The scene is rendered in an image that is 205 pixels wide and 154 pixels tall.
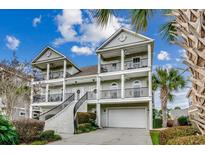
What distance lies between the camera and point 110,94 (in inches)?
441

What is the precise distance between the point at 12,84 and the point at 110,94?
571 centimetres

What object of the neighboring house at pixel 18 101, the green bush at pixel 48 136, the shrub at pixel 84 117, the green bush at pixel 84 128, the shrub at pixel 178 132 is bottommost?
the green bush at pixel 84 128

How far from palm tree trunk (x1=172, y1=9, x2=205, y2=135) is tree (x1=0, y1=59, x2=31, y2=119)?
455cm

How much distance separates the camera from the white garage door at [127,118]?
9.42m

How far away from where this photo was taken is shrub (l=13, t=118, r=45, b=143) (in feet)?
18.8

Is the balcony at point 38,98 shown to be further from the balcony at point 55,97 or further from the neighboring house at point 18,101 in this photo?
the neighboring house at point 18,101

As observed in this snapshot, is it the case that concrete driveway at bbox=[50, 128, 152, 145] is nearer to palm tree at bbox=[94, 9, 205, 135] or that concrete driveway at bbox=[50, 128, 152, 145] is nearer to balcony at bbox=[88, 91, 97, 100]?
palm tree at bbox=[94, 9, 205, 135]

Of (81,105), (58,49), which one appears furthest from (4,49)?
(81,105)

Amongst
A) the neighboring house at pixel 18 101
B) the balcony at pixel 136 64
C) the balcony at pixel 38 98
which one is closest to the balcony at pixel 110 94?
the balcony at pixel 136 64

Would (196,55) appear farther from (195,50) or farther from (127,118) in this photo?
(127,118)

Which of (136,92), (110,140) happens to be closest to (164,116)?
(110,140)

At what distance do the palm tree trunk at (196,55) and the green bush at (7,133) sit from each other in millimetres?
3943
